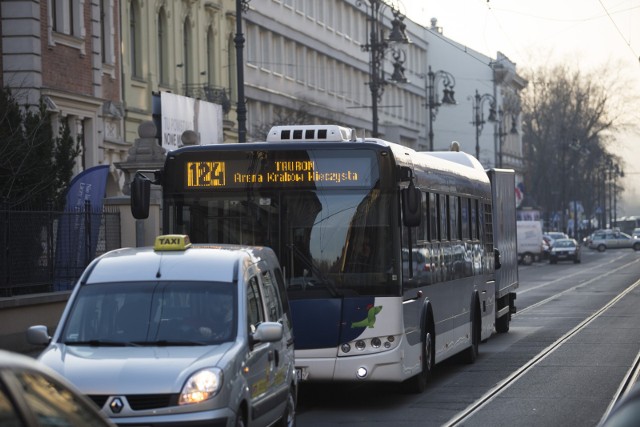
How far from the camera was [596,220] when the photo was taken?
188625 millimetres

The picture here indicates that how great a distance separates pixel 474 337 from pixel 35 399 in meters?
16.1

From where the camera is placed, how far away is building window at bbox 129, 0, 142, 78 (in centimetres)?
4166

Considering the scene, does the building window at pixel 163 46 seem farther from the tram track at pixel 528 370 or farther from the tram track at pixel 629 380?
the tram track at pixel 629 380

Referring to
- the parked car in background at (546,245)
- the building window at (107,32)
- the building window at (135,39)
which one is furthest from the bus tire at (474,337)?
the parked car in background at (546,245)

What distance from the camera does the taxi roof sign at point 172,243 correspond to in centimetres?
1140

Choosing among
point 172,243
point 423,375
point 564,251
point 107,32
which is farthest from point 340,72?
point 172,243

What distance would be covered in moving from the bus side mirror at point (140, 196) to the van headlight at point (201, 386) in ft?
15.6

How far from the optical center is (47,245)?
73.0 ft

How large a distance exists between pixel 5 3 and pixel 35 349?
13.4 m

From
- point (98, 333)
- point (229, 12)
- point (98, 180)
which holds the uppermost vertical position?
point (229, 12)

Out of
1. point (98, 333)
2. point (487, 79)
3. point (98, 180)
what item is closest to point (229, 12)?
point (98, 180)

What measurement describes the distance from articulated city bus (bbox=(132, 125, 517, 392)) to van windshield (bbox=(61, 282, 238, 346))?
3.50 metres

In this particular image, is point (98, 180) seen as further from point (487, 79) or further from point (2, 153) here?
point (487, 79)

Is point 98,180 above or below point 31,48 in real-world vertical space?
below
